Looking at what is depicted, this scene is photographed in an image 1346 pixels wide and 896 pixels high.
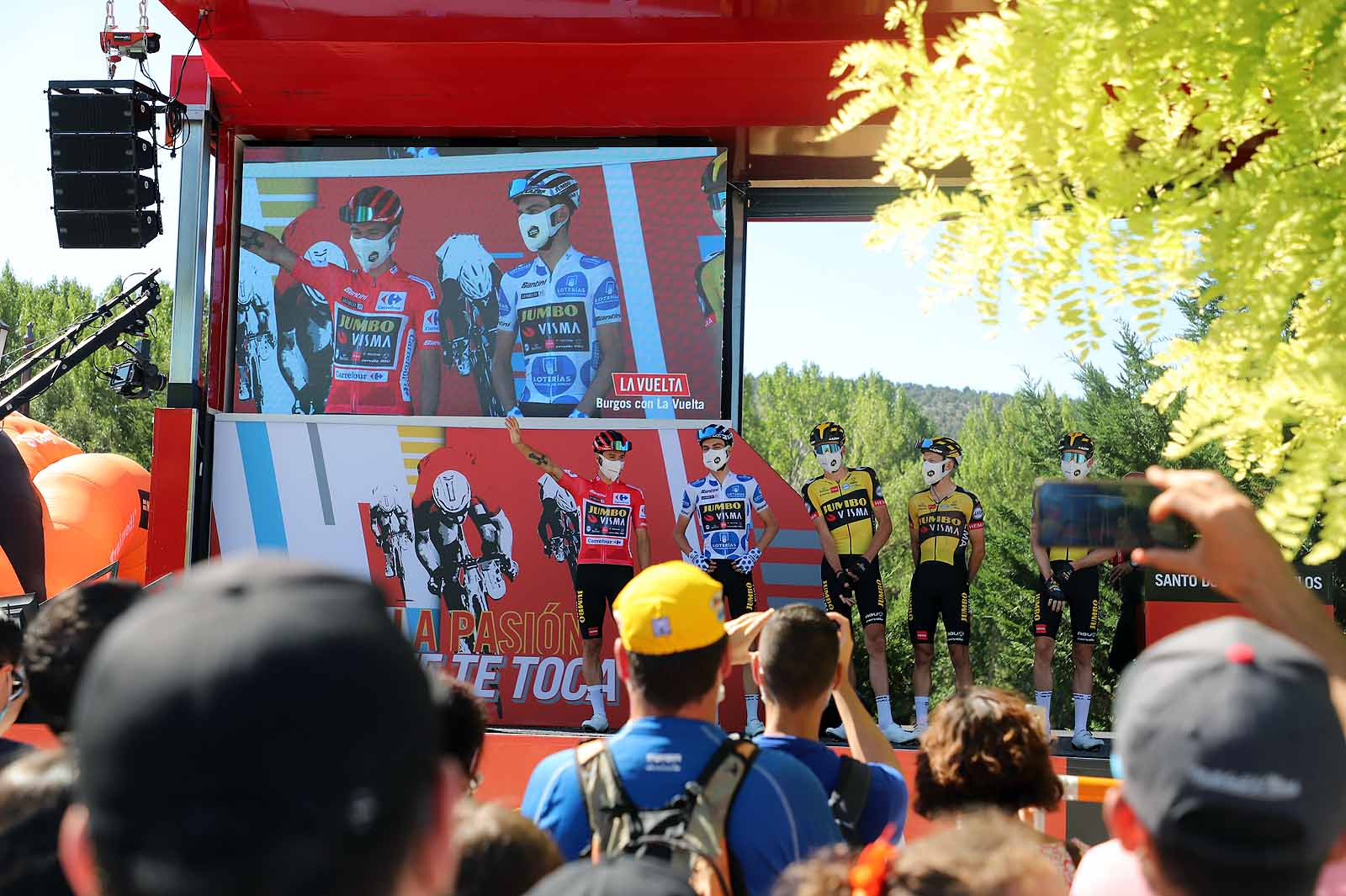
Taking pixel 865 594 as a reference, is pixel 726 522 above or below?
above

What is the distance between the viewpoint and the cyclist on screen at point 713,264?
27.6 feet

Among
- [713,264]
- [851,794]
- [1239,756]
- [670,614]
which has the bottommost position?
[851,794]

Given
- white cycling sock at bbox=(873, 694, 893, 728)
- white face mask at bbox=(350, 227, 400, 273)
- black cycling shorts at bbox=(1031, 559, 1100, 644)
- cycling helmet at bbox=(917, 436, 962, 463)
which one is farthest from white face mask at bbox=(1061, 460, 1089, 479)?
white face mask at bbox=(350, 227, 400, 273)

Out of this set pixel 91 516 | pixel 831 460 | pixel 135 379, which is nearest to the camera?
pixel 831 460

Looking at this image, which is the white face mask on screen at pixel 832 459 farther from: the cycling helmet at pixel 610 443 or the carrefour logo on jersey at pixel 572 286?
the carrefour logo on jersey at pixel 572 286

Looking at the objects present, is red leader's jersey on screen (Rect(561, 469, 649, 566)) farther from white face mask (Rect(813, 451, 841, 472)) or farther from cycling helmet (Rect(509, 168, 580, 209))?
cycling helmet (Rect(509, 168, 580, 209))

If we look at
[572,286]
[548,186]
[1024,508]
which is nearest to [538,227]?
[548,186]

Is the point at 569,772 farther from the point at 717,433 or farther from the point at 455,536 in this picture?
the point at 455,536

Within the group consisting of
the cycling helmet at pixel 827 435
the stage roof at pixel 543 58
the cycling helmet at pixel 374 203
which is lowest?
the cycling helmet at pixel 827 435

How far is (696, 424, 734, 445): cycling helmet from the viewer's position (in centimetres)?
812

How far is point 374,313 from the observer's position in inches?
342

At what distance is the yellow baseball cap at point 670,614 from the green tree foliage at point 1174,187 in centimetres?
79

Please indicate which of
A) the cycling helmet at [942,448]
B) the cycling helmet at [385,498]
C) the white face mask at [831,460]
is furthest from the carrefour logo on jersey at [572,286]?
the cycling helmet at [942,448]

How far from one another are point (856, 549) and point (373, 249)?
4129 mm
